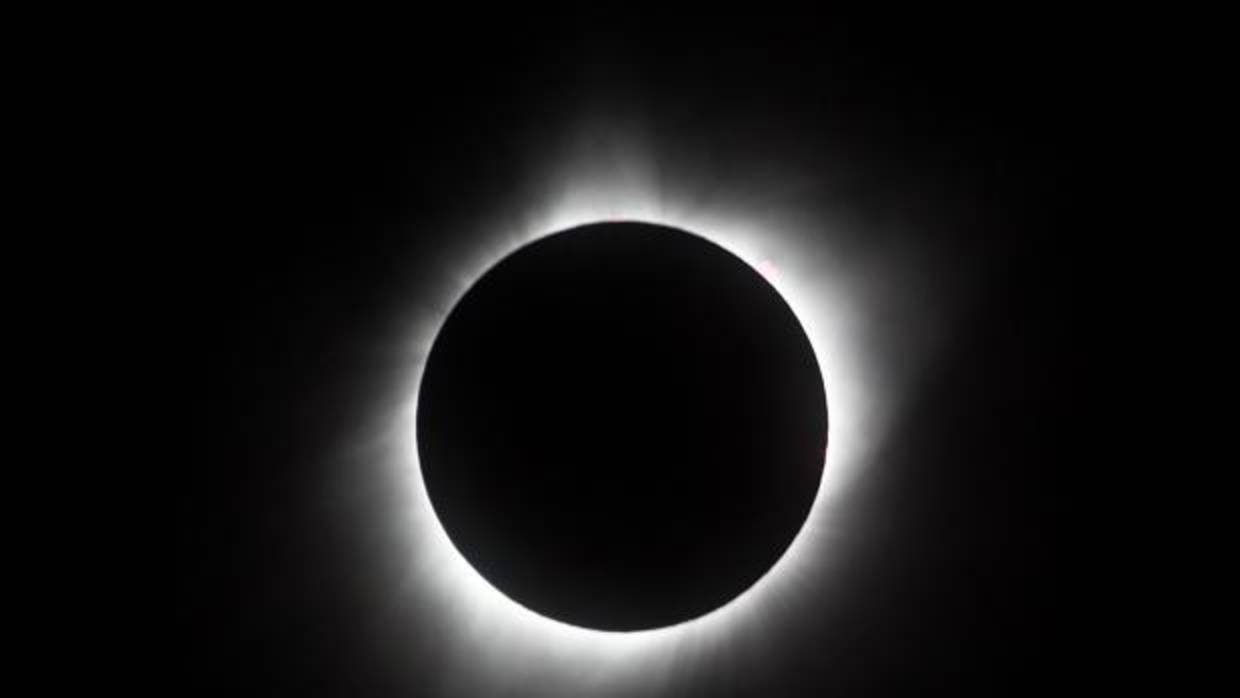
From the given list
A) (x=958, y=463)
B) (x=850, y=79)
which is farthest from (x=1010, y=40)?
(x=958, y=463)

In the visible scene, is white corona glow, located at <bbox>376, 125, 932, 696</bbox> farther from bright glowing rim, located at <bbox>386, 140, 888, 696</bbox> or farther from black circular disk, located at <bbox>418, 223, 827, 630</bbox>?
black circular disk, located at <bbox>418, 223, 827, 630</bbox>

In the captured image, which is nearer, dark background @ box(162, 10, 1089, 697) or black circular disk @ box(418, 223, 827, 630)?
→ black circular disk @ box(418, 223, 827, 630)

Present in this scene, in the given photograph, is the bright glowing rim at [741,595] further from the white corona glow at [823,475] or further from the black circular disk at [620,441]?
the black circular disk at [620,441]

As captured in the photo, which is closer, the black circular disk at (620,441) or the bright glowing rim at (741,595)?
the black circular disk at (620,441)

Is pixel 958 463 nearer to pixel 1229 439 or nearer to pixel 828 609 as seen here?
pixel 828 609

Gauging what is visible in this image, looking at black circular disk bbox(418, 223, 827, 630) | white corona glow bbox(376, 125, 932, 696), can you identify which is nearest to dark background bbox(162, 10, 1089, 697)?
white corona glow bbox(376, 125, 932, 696)

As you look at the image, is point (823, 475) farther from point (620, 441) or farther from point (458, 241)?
→ point (458, 241)

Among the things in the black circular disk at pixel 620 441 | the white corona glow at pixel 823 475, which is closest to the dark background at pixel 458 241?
the white corona glow at pixel 823 475

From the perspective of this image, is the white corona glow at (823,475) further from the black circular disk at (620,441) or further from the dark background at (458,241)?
the black circular disk at (620,441)
